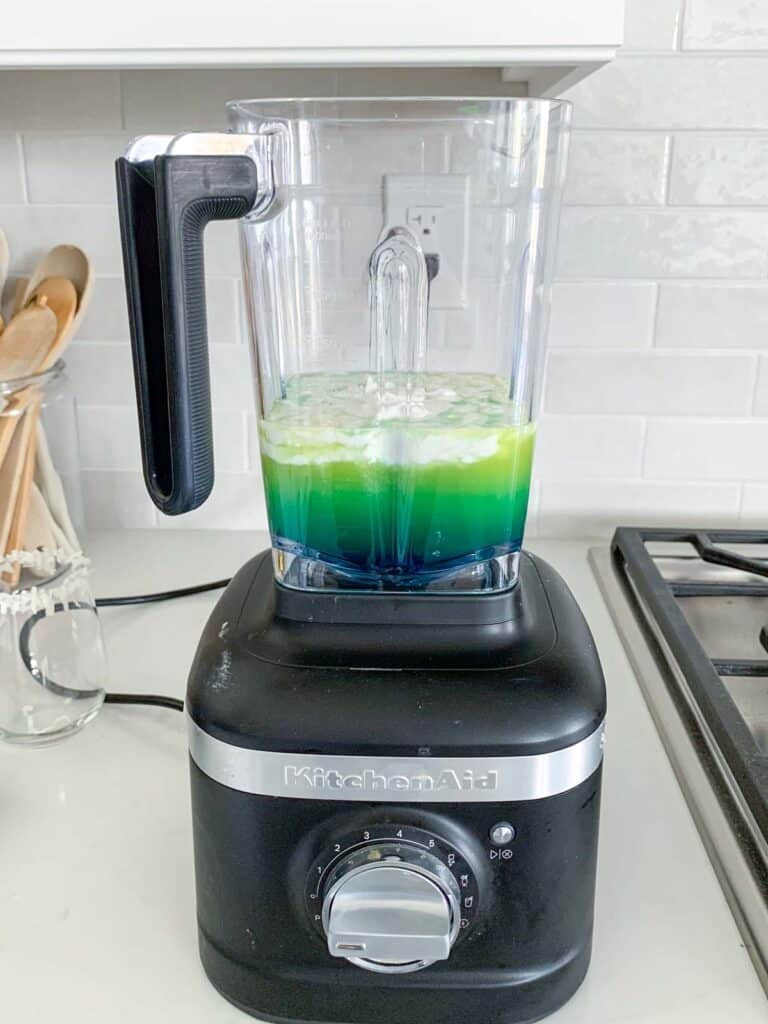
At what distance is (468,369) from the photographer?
554 millimetres

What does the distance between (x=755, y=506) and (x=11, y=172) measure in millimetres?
845

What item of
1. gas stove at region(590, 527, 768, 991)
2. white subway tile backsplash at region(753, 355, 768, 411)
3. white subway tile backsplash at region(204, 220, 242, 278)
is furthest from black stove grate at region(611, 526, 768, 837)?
white subway tile backsplash at region(204, 220, 242, 278)

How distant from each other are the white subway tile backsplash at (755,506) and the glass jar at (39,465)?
2.26ft

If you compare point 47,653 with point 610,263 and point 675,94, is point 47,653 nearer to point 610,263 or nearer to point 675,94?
point 610,263

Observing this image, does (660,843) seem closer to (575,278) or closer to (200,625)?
(200,625)

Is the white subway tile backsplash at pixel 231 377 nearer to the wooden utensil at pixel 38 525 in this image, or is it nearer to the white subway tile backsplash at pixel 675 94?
the wooden utensil at pixel 38 525

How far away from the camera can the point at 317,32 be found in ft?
2.12

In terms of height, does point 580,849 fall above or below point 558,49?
below

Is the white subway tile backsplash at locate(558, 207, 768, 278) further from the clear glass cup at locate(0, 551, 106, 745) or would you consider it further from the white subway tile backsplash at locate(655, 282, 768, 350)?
the clear glass cup at locate(0, 551, 106, 745)

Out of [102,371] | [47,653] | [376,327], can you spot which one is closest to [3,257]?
[102,371]

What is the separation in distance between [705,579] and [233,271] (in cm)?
56

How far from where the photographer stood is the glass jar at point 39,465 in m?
0.79

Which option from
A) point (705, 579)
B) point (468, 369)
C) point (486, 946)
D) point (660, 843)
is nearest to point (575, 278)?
point (705, 579)

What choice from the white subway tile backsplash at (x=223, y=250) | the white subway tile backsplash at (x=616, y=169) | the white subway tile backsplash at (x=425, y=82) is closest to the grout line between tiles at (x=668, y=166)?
the white subway tile backsplash at (x=616, y=169)
